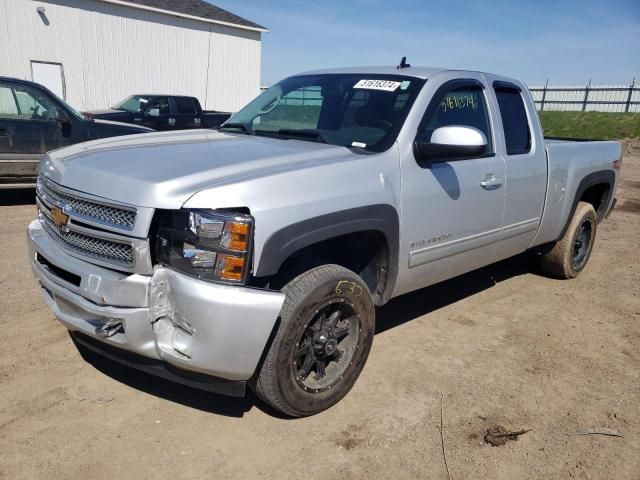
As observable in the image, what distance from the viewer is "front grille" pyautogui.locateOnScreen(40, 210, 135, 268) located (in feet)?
8.57

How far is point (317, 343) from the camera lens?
305 centimetres

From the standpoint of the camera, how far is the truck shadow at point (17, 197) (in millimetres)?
8273

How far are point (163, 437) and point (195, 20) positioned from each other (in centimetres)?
2251

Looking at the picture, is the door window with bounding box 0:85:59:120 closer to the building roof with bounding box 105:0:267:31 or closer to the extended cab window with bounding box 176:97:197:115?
the extended cab window with bounding box 176:97:197:115

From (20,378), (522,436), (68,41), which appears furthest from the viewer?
(68,41)

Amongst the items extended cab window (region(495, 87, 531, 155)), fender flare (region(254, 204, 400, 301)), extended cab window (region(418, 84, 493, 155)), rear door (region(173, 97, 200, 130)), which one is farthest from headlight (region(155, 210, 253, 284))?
rear door (region(173, 97, 200, 130))

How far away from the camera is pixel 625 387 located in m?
3.59

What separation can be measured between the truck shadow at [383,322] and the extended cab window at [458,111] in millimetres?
1475

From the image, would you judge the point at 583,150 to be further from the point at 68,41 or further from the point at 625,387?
the point at 68,41

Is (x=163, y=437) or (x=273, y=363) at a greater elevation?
(x=273, y=363)

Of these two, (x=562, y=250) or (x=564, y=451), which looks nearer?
(x=564, y=451)

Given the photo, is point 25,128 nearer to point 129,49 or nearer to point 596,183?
point 596,183

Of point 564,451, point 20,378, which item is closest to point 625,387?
point 564,451

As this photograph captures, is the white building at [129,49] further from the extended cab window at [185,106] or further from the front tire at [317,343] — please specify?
the front tire at [317,343]
